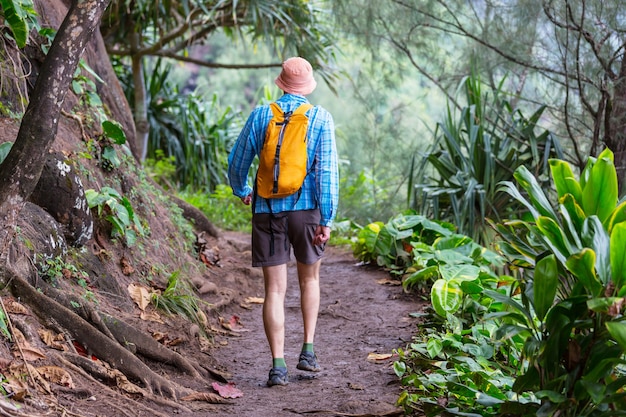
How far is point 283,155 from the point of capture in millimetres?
4219

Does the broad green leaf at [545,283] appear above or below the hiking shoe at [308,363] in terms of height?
above

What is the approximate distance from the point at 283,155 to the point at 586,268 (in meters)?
1.87

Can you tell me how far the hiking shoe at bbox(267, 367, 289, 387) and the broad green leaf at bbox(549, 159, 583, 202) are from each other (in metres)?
1.87

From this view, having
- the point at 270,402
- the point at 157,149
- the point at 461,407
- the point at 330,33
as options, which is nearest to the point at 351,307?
the point at 270,402

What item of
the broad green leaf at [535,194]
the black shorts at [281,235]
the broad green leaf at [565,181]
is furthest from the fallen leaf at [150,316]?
the broad green leaf at [565,181]

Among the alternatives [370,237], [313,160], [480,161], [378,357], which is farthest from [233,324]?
[480,161]

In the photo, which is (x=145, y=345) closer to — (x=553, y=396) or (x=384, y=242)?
(x=553, y=396)

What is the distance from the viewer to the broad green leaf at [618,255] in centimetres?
283

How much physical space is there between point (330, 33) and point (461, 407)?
8.65 m

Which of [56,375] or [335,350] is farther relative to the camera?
[335,350]

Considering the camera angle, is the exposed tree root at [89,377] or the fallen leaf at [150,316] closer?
the exposed tree root at [89,377]

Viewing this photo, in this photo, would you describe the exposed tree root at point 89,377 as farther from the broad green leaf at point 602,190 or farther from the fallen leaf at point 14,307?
the broad green leaf at point 602,190

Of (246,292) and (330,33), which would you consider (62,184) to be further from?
(330,33)

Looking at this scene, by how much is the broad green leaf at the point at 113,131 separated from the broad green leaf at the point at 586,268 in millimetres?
3636
